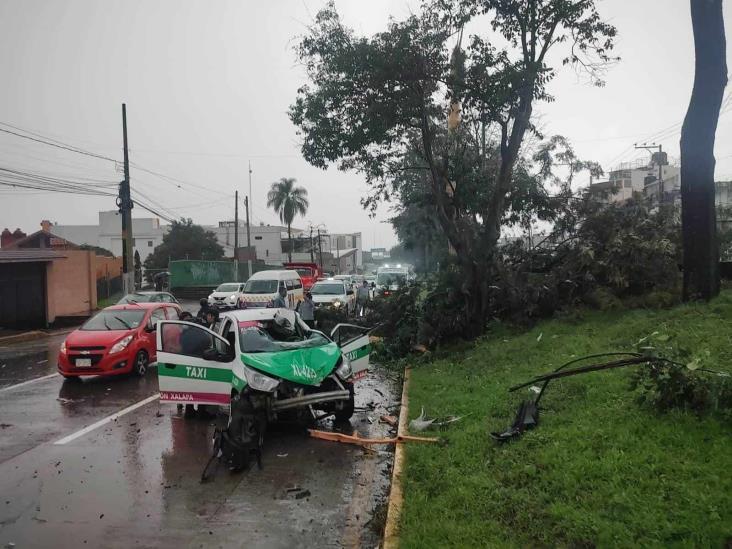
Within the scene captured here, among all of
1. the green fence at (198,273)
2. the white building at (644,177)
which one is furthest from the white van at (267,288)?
the white building at (644,177)

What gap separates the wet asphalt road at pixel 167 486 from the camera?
4883mm

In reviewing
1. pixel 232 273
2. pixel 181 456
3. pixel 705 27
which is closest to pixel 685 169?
pixel 705 27

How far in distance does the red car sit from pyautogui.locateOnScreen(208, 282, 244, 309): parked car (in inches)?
421

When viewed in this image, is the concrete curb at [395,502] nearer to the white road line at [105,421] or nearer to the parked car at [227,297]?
the white road line at [105,421]

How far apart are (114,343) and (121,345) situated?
157 millimetres

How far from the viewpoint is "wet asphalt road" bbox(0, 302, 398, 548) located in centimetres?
488

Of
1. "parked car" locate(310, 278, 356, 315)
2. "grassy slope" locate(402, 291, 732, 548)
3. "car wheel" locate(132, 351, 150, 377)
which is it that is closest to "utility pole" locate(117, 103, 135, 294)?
"parked car" locate(310, 278, 356, 315)

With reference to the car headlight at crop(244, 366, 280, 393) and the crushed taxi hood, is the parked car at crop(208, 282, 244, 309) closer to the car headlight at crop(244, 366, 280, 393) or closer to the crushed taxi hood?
the crushed taxi hood

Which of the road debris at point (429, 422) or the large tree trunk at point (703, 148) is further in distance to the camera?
the large tree trunk at point (703, 148)

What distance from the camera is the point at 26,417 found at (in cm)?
898

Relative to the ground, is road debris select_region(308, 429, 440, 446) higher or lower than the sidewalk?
higher

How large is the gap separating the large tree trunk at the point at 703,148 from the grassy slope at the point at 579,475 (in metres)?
2.91

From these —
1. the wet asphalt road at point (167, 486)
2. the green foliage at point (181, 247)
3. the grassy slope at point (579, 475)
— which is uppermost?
the green foliage at point (181, 247)

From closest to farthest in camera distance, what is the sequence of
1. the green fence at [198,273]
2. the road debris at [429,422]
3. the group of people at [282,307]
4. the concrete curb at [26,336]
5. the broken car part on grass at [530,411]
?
the broken car part on grass at [530,411]
the road debris at [429,422]
the group of people at [282,307]
the concrete curb at [26,336]
the green fence at [198,273]
